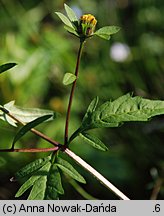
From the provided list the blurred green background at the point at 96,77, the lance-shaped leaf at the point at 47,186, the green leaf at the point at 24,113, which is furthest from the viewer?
the blurred green background at the point at 96,77

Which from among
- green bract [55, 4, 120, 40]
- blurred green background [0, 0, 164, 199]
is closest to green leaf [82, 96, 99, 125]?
green bract [55, 4, 120, 40]

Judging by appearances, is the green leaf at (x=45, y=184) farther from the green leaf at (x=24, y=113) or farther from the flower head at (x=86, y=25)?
the flower head at (x=86, y=25)

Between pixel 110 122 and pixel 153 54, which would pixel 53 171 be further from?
pixel 153 54

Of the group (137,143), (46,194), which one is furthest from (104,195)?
(46,194)

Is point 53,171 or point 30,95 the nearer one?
point 53,171

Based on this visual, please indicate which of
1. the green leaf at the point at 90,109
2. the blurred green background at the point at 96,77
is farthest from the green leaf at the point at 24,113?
the blurred green background at the point at 96,77

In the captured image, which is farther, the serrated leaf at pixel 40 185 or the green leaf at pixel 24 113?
the green leaf at pixel 24 113
